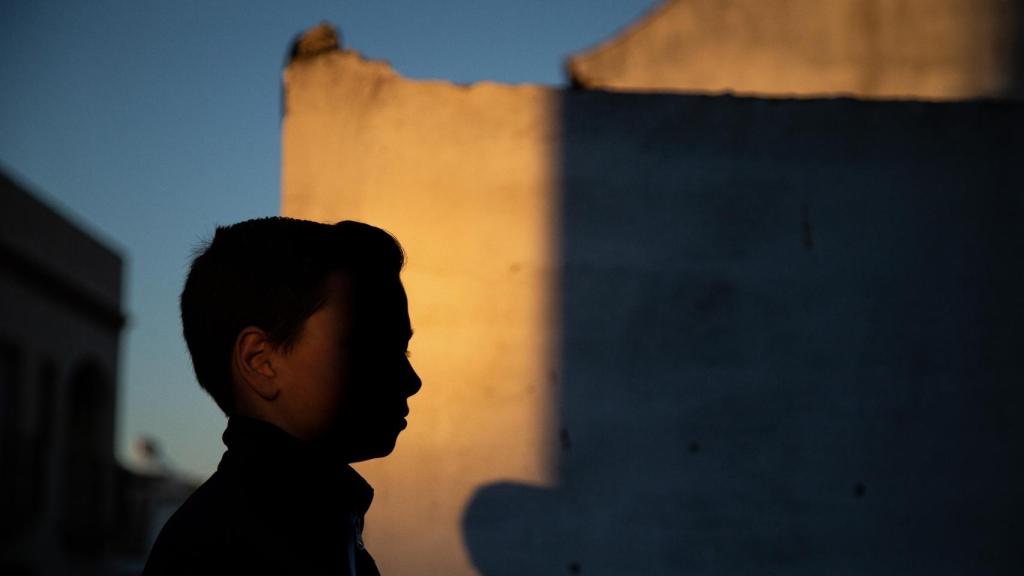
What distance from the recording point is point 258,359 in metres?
1.45

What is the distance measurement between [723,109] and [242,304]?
2.26 m

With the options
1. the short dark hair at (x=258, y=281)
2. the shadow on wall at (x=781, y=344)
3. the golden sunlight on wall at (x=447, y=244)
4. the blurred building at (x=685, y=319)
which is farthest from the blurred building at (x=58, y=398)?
the short dark hair at (x=258, y=281)

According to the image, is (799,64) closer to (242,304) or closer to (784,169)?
(784,169)

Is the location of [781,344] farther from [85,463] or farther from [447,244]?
[85,463]

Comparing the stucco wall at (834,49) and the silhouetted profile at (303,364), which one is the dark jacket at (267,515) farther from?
the stucco wall at (834,49)

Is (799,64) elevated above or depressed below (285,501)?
above

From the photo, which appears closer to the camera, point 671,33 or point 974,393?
point 974,393

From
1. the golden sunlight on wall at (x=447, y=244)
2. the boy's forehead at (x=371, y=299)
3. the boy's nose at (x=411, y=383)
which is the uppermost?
the golden sunlight on wall at (x=447, y=244)

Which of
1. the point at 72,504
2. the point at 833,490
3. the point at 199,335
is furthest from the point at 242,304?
the point at 72,504

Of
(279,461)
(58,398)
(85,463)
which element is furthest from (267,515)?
(85,463)

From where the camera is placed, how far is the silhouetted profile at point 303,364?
1.40 m

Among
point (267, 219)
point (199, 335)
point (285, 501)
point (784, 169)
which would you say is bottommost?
point (285, 501)

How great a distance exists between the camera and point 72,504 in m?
18.4

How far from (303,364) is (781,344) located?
2108mm
